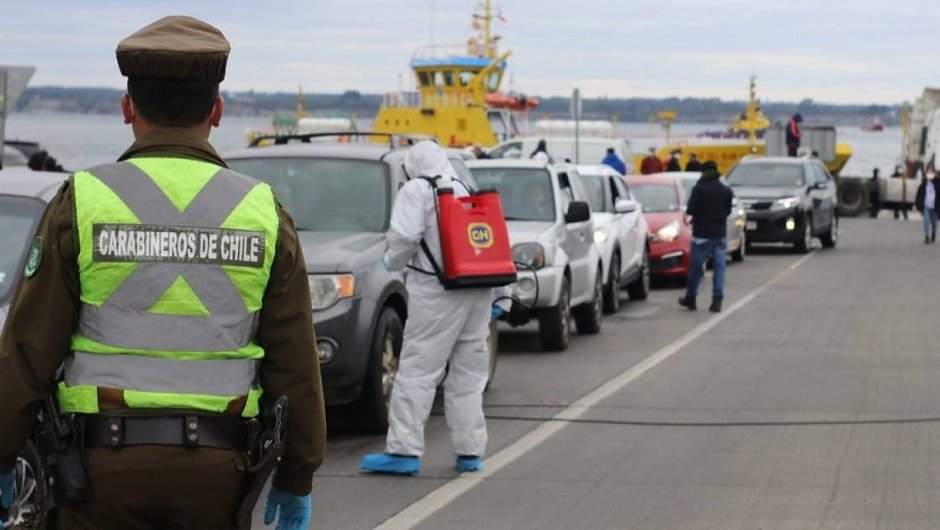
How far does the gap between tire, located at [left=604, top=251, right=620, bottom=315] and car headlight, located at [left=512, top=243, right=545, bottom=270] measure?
3964 millimetres

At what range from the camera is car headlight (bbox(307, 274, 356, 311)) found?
1071 centimetres

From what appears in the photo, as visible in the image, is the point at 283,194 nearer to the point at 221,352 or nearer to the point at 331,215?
the point at 331,215

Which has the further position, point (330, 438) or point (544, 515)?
point (330, 438)

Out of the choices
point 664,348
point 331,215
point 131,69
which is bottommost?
point 664,348

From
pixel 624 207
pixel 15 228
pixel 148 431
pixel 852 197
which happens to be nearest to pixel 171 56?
pixel 148 431

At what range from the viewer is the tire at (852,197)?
52562 millimetres

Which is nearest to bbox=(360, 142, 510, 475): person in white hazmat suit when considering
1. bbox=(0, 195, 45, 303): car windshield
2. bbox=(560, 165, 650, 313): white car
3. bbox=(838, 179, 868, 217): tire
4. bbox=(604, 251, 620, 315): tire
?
bbox=(0, 195, 45, 303): car windshield

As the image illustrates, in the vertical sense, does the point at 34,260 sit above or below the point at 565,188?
above

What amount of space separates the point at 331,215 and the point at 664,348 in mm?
5385

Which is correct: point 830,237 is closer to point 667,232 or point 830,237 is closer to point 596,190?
point 667,232

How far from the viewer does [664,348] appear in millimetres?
16500

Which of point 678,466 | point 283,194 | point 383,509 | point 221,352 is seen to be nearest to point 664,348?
point 283,194

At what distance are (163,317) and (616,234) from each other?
53.9 ft

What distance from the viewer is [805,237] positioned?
32.1m
